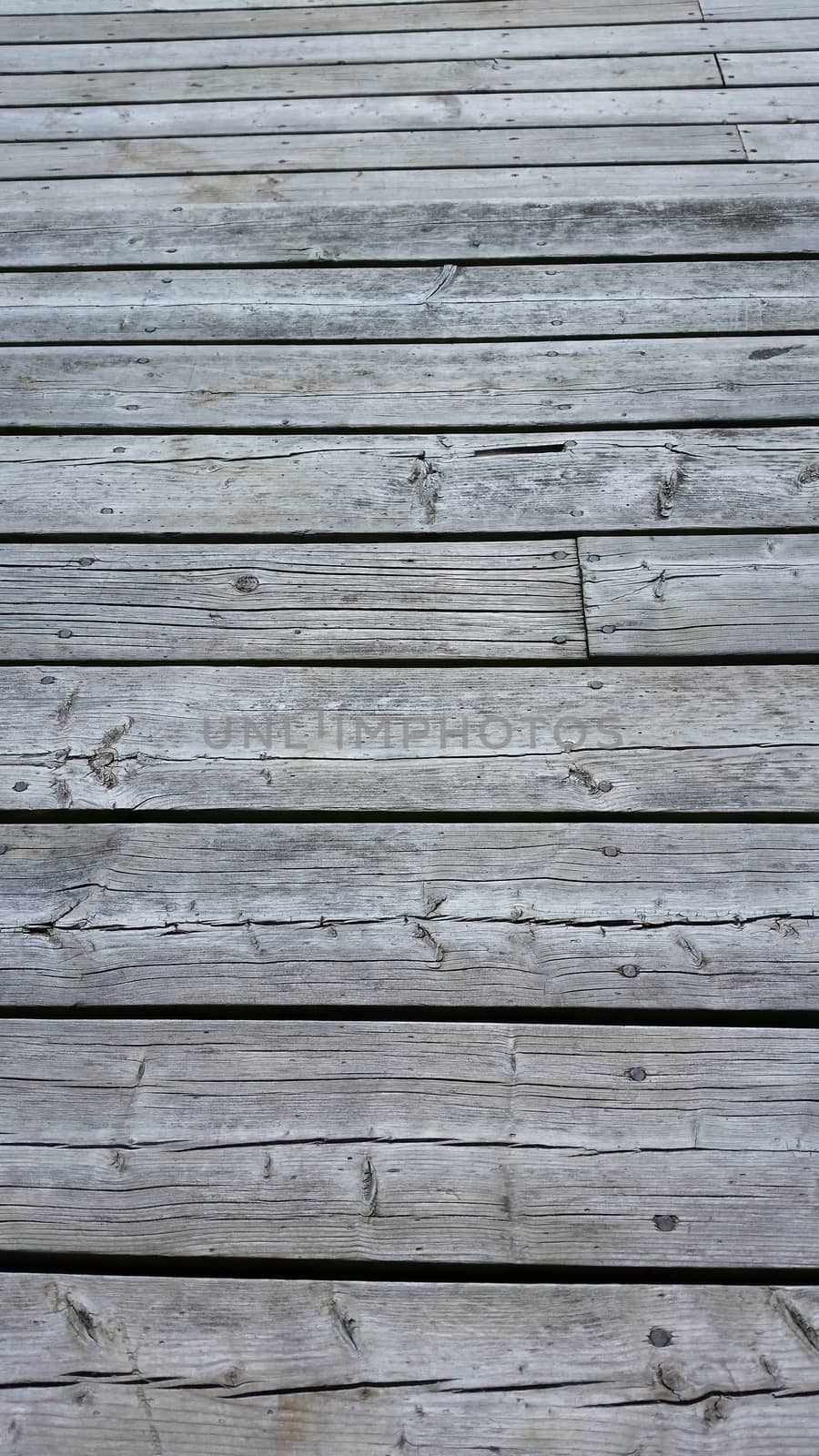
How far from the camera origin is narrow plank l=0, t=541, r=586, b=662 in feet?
4.57

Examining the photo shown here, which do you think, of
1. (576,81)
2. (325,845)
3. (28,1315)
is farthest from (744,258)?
(28,1315)

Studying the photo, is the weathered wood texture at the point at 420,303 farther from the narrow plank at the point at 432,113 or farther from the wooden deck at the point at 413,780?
the narrow plank at the point at 432,113

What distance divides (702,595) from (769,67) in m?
1.52

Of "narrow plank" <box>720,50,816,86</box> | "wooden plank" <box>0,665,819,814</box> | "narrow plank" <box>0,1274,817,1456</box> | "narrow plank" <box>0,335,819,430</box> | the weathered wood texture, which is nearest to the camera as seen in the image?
"narrow plank" <box>0,1274,817,1456</box>

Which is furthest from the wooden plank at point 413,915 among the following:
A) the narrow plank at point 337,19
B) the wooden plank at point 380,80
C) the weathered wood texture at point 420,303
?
the narrow plank at point 337,19

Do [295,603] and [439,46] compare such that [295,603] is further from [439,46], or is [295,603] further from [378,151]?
[439,46]

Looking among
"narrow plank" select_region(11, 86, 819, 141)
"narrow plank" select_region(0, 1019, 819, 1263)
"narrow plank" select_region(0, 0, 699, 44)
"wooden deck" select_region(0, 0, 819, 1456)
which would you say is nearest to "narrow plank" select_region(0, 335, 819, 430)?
"wooden deck" select_region(0, 0, 819, 1456)

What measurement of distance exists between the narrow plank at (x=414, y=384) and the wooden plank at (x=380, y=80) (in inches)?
33.0

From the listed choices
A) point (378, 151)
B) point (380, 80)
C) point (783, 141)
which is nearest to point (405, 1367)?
point (378, 151)

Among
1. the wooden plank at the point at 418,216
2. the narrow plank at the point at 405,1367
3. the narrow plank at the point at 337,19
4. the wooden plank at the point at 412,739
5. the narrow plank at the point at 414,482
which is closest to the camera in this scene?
the narrow plank at the point at 405,1367

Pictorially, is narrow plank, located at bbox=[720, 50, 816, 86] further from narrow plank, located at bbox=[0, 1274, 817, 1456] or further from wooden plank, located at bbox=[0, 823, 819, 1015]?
narrow plank, located at bbox=[0, 1274, 817, 1456]

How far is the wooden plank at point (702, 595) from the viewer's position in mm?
1378

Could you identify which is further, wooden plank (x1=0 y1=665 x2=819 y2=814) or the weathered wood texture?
the weathered wood texture

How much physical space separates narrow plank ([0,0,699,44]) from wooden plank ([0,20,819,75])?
0.10 ft
